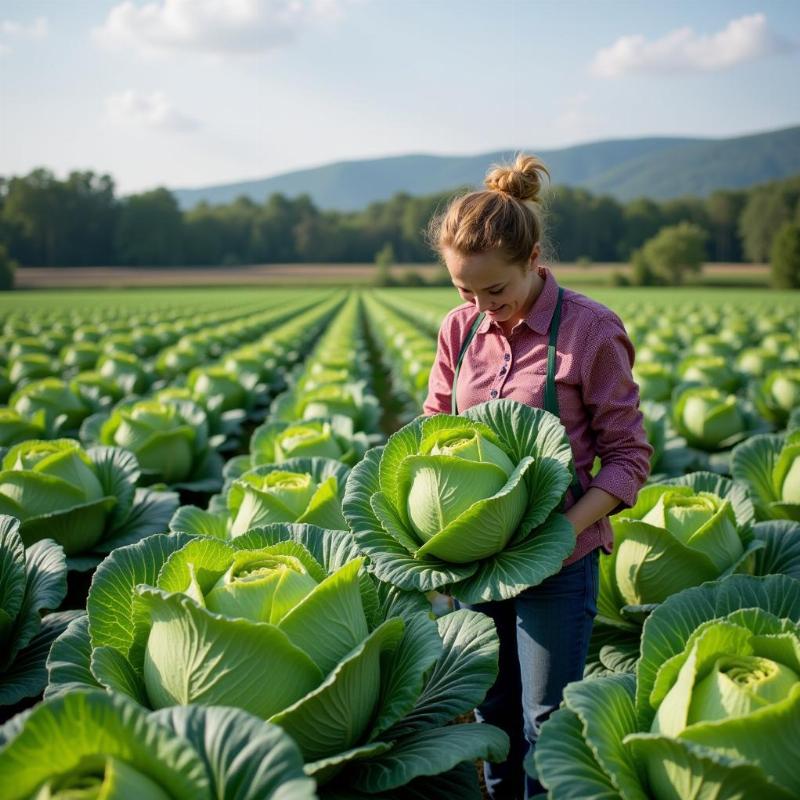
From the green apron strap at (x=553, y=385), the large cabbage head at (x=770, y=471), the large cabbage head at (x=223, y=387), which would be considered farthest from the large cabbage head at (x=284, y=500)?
A: the large cabbage head at (x=223, y=387)

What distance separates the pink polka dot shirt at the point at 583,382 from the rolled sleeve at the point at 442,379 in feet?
0.40

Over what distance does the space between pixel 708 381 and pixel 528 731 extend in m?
6.06

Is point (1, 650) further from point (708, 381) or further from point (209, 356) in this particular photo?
point (209, 356)

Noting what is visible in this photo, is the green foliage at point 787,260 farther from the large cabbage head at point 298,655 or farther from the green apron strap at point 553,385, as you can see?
the large cabbage head at point 298,655

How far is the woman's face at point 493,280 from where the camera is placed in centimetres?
211

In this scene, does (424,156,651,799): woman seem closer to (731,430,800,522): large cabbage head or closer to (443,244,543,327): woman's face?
(443,244,543,327): woman's face

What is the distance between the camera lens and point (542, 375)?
7.32ft

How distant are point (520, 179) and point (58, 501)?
2629 mm

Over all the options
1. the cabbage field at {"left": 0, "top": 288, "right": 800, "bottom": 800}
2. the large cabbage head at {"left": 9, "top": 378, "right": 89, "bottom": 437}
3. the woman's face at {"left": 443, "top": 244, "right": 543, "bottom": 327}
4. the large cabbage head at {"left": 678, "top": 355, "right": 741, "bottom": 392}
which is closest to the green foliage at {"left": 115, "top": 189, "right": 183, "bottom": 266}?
the large cabbage head at {"left": 9, "top": 378, "right": 89, "bottom": 437}

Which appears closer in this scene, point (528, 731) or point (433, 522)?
point (433, 522)

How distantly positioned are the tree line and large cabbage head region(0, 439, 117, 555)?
85347mm

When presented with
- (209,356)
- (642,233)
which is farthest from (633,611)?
(642,233)

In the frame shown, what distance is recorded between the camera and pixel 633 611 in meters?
2.62

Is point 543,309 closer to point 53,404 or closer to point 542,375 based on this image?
point 542,375
